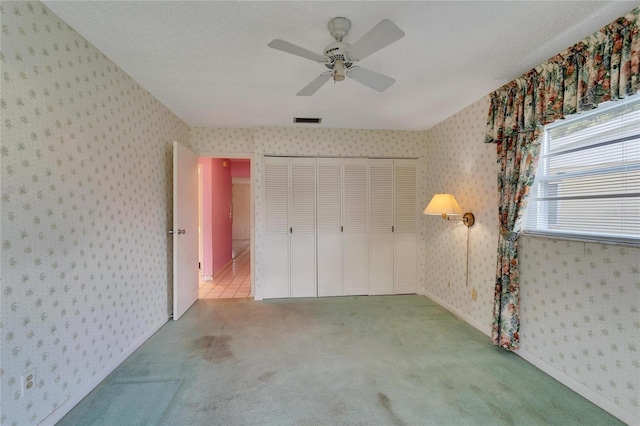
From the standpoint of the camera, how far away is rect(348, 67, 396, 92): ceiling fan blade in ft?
5.74

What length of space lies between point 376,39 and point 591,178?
1792mm

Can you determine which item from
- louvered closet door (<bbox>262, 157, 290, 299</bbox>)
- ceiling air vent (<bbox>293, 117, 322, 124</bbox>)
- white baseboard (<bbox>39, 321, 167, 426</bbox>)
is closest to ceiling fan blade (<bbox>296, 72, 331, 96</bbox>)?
ceiling air vent (<bbox>293, 117, 322, 124</bbox>)

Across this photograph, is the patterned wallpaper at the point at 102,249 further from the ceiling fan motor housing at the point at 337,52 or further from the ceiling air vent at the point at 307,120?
the ceiling fan motor housing at the point at 337,52

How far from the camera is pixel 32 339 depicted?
1454 mm

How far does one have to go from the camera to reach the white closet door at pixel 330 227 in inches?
151

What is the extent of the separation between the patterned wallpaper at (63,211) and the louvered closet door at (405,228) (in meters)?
3.16

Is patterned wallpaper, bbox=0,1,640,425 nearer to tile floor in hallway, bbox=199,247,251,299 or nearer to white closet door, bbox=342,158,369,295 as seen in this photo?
tile floor in hallway, bbox=199,247,251,299

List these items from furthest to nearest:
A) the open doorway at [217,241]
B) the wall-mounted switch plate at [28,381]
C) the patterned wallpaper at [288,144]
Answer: the open doorway at [217,241]
the patterned wallpaper at [288,144]
the wall-mounted switch plate at [28,381]

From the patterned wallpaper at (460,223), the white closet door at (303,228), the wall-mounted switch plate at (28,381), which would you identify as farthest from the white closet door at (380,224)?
the wall-mounted switch plate at (28,381)

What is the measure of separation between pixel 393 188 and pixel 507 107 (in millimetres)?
1761

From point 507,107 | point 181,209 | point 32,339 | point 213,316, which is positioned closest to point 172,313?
point 213,316

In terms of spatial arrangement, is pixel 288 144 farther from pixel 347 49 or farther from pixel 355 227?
pixel 347 49

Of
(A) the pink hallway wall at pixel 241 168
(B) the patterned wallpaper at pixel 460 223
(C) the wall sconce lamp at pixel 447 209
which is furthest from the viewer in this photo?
(A) the pink hallway wall at pixel 241 168

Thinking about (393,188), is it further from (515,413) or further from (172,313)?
(172,313)
